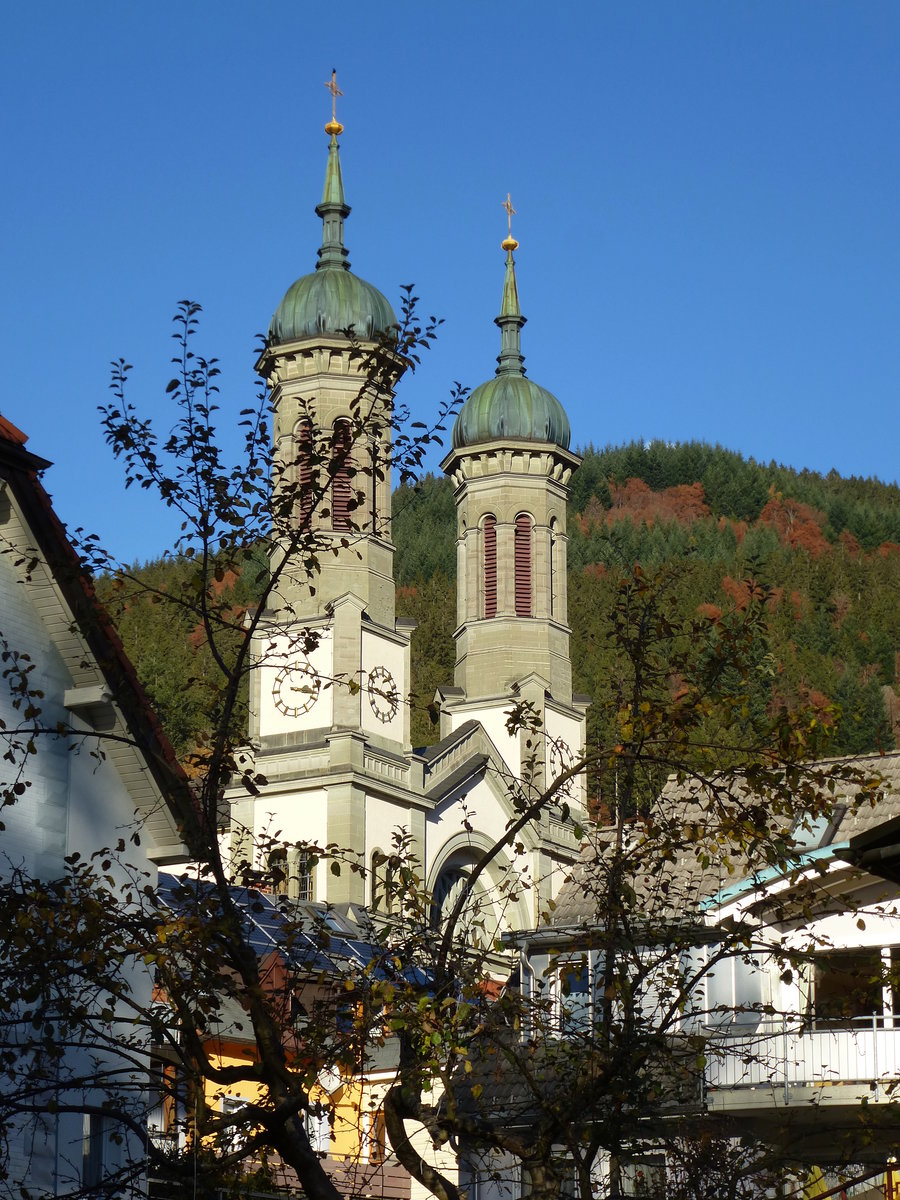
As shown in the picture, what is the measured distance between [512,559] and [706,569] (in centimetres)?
5479

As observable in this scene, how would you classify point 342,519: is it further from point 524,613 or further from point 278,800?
point 524,613

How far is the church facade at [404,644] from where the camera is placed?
5094 cm

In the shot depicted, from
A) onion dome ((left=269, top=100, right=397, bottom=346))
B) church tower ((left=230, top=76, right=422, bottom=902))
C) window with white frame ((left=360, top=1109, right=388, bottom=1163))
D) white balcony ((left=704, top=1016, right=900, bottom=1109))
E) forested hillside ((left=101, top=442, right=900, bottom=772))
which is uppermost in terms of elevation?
forested hillside ((left=101, top=442, right=900, bottom=772))

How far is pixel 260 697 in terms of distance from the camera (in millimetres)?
52750

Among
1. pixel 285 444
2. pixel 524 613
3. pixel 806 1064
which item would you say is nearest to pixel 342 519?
pixel 285 444

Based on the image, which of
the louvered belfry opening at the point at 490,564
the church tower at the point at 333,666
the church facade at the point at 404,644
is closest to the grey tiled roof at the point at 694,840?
the church facade at the point at 404,644

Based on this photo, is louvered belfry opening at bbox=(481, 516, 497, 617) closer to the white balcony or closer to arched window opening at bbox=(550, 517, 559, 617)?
arched window opening at bbox=(550, 517, 559, 617)

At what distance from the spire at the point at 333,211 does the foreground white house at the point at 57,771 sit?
3926 centimetres

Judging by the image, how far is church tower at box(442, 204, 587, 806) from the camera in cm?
6094

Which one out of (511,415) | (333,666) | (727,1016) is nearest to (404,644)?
(333,666)

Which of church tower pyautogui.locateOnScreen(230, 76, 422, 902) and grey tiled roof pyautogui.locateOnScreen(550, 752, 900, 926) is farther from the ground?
church tower pyautogui.locateOnScreen(230, 76, 422, 902)

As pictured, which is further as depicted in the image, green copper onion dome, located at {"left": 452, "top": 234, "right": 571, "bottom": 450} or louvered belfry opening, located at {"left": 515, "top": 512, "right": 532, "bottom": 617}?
green copper onion dome, located at {"left": 452, "top": 234, "right": 571, "bottom": 450}

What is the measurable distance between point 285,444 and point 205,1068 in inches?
1643

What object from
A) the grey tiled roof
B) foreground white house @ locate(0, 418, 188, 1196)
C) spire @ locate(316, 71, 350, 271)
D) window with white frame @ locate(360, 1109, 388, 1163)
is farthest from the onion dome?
window with white frame @ locate(360, 1109, 388, 1163)
